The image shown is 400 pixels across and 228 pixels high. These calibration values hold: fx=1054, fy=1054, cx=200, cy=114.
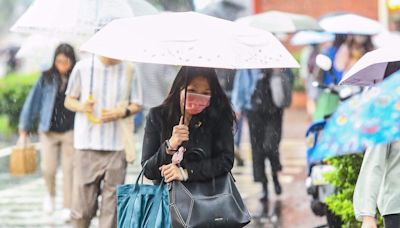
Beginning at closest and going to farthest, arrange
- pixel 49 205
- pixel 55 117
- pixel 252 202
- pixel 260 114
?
pixel 55 117 → pixel 49 205 → pixel 260 114 → pixel 252 202

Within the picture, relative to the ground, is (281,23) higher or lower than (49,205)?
higher

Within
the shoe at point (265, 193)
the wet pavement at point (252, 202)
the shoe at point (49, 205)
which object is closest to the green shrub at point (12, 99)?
the wet pavement at point (252, 202)

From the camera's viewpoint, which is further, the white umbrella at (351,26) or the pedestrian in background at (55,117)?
the white umbrella at (351,26)

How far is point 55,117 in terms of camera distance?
10414 millimetres

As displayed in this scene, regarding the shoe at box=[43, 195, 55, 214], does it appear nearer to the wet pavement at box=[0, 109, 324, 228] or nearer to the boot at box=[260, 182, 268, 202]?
the wet pavement at box=[0, 109, 324, 228]

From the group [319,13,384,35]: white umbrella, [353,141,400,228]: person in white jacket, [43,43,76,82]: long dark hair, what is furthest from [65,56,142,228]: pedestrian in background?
[319,13,384,35]: white umbrella

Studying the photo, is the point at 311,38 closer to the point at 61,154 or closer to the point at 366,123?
the point at 61,154

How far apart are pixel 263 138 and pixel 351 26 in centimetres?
154

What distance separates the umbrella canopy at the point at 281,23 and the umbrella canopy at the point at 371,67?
175 inches

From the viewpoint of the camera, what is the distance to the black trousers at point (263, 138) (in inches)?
450

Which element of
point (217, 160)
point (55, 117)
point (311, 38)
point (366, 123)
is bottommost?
point (55, 117)

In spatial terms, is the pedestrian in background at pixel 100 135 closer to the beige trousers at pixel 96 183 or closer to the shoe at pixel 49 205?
the beige trousers at pixel 96 183

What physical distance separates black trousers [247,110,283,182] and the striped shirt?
317cm

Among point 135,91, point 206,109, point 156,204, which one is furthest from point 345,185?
point 156,204
